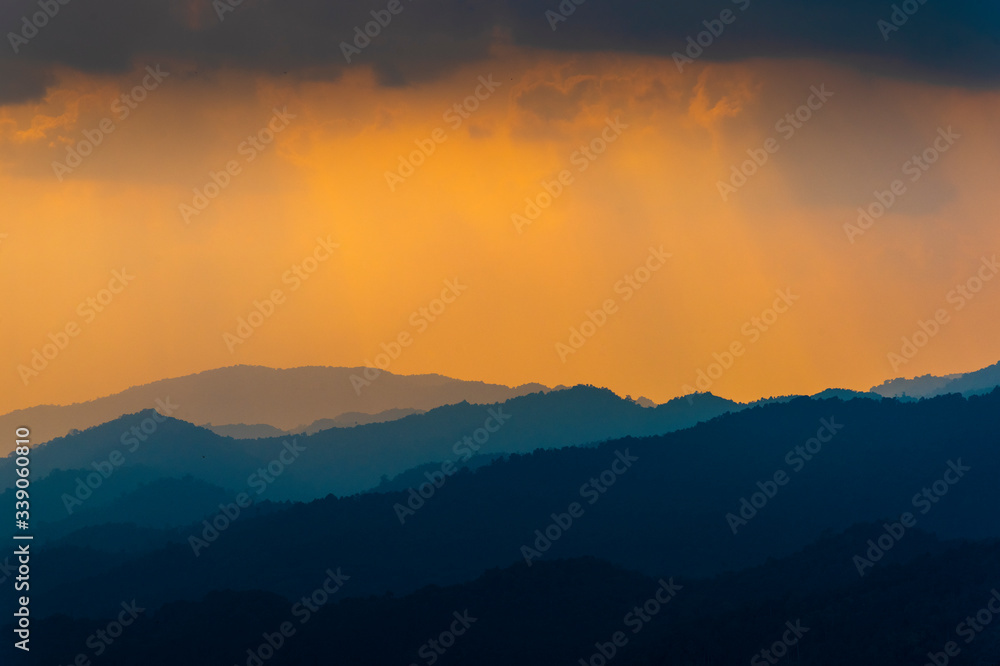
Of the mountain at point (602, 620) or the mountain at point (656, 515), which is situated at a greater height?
the mountain at point (656, 515)

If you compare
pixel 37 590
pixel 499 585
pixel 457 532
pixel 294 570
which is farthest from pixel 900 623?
pixel 37 590

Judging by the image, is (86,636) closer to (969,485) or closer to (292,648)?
(292,648)

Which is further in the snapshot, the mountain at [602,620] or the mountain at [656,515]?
the mountain at [656,515]

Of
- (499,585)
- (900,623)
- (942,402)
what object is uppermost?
(942,402)

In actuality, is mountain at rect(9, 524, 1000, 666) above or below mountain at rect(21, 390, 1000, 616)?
below

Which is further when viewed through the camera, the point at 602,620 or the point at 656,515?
the point at 656,515

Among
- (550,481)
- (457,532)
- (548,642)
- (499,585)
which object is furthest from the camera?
(550,481)

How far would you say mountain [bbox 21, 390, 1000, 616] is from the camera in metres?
158

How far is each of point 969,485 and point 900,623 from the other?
56456 millimetres

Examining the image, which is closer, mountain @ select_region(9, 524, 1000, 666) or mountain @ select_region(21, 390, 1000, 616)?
mountain @ select_region(9, 524, 1000, 666)

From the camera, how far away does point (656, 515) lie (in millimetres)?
174500

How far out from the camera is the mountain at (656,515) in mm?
157625

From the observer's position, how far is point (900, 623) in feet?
344

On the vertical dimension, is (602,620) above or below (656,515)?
below
